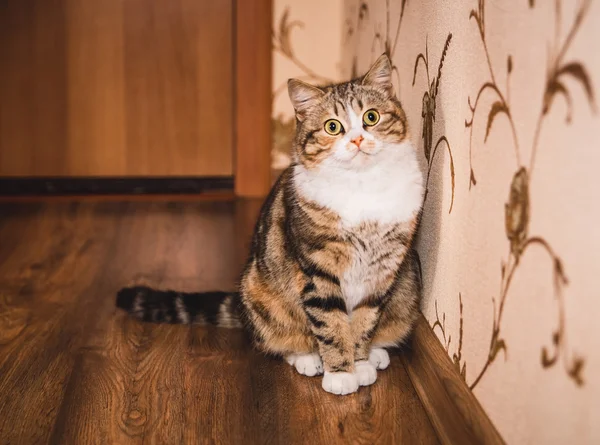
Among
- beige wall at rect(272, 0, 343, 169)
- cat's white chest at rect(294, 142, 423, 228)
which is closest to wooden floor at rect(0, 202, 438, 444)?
cat's white chest at rect(294, 142, 423, 228)

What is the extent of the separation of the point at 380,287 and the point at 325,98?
0.40 m

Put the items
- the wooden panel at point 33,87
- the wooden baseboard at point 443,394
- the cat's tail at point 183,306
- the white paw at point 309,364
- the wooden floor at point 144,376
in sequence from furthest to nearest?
the wooden panel at point 33,87 → the cat's tail at point 183,306 → the white paw at point 309,364 → the wooden floor at point 144,376 → the wooden baseboard at point 443,394

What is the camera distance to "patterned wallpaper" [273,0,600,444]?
0.75 m

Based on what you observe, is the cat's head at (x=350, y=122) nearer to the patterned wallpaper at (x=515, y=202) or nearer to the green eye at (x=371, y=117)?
the green eye at (x=371, y=117)

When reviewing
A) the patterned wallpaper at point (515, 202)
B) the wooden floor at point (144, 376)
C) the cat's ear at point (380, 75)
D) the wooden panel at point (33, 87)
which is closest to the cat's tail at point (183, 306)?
the wooden floor at point (144, 376)

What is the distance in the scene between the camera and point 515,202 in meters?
0.95

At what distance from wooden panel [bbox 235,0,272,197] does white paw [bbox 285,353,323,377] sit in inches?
57.6

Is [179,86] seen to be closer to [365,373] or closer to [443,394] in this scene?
[365,373]

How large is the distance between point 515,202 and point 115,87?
2160 millimetres

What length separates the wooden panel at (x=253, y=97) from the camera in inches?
107

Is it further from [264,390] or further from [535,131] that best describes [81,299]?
[535,131]

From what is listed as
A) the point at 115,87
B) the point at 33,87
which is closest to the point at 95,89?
the point at 115,87

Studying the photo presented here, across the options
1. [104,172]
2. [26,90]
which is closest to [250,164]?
[104,172]

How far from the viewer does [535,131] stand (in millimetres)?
873
